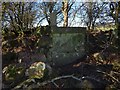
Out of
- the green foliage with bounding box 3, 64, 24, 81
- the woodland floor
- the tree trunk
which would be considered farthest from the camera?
the tree trunk

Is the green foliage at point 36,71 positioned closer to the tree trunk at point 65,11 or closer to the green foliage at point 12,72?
the green foliage at point 12,72

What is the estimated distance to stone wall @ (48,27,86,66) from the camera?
4895mm

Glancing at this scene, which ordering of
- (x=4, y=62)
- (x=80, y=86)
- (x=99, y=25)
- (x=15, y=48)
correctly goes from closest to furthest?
(x=80, y=86), (x=4, y=62), (x=15, y=48), (x=99, y=25)

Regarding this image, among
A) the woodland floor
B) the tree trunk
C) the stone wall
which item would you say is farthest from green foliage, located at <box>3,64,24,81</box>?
the tree trunk

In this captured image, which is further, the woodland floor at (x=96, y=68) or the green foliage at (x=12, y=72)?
the green foliage at (x=12, y=72)

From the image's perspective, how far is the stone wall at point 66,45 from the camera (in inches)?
193

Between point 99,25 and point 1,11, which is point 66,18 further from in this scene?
point 1,11

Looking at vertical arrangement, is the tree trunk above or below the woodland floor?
above

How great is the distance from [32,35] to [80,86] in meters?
1.72

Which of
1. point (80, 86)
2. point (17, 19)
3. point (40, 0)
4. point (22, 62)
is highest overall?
point (40, 0)

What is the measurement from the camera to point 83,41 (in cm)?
514

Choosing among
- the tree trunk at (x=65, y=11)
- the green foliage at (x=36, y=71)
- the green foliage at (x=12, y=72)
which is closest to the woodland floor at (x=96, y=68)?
the green foliage at (x=12, y=72)

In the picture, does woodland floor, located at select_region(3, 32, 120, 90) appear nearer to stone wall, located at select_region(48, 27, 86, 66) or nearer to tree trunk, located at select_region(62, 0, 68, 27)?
stone wall, located at select_region(48, 27, 86, 66)

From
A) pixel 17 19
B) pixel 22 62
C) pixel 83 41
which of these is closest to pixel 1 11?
pixel 17 19
